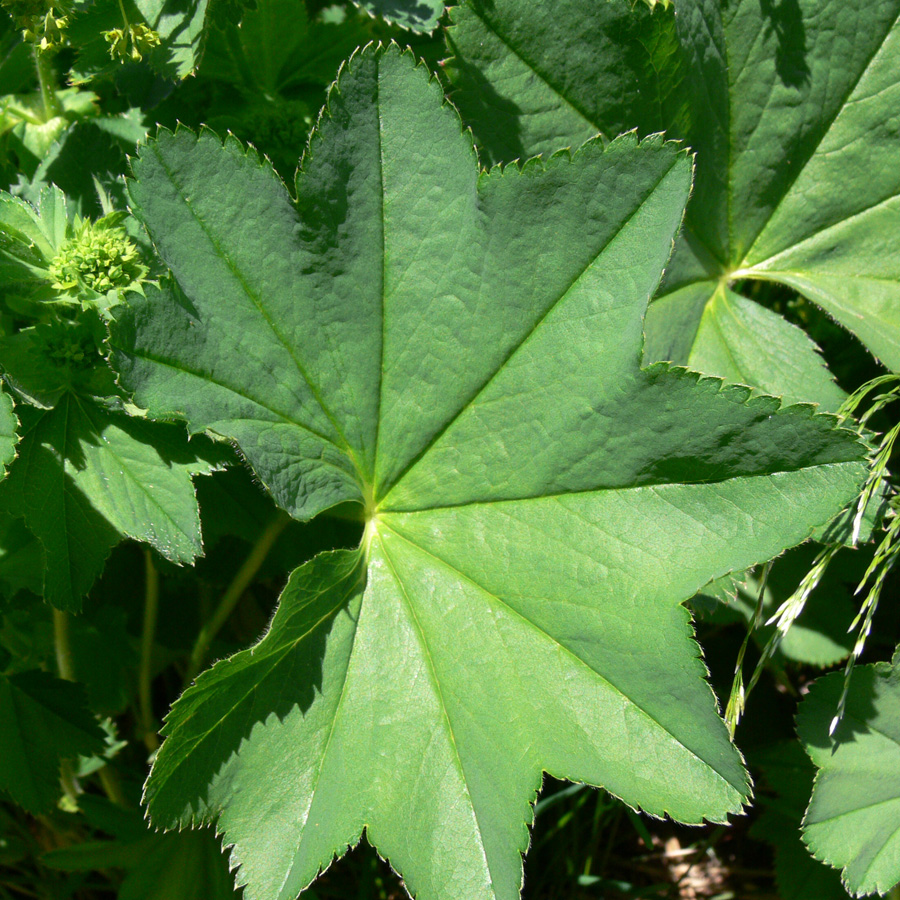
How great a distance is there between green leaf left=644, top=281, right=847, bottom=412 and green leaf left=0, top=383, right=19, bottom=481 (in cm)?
131

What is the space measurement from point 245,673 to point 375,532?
14.6 inches

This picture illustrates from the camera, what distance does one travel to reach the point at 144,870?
6.82 ft

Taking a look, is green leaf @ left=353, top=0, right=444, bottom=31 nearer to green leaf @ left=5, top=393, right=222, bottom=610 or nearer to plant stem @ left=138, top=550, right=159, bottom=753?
green leaf @ left=5, top=393, right=222, bottom=610

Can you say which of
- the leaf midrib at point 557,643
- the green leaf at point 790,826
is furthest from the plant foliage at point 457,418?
the green leaf at point 790,826

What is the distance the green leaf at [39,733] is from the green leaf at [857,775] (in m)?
1.63

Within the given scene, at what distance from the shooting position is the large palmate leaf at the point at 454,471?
1577mm

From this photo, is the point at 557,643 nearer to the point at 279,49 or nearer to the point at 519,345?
the point at 519,345

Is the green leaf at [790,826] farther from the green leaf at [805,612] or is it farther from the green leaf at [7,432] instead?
the green leaf at [7,432]

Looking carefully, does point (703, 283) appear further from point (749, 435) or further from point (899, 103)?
point (749, 435)

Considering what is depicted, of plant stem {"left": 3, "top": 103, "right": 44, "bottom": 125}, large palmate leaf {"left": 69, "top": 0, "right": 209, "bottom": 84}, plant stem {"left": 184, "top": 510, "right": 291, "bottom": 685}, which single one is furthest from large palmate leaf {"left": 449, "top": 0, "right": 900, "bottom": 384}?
plant stem {"left": 3, "top": 103, "right": 44, "bottom": 125}

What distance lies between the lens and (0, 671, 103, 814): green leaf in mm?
2016

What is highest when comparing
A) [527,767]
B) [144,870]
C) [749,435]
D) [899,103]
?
[899,103]

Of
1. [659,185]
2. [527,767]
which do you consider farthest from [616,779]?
[659,185]

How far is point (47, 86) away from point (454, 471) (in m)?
1.42
